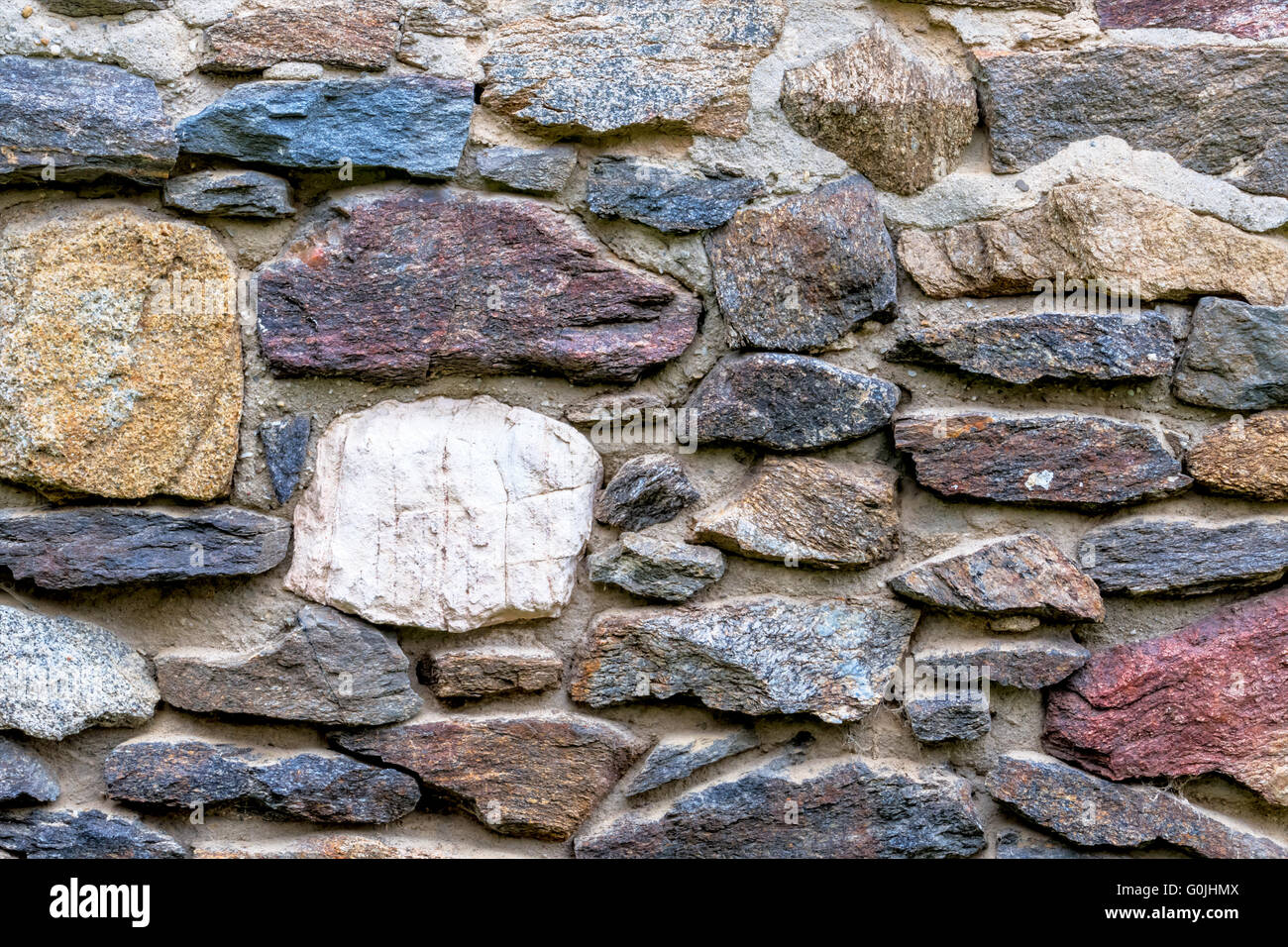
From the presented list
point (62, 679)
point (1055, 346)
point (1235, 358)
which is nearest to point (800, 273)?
point (1055, 346)

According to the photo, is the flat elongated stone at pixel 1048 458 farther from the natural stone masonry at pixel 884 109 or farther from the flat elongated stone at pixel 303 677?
the flat elongated stone at pixel 303 677

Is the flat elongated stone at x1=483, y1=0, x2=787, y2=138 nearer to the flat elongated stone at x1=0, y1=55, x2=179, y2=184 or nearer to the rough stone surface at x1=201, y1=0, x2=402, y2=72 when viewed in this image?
the rough stone surface at x1=201, y1=0, x2=402, y2=72

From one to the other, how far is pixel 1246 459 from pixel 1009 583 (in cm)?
47

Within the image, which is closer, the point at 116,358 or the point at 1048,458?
the point at 116,358

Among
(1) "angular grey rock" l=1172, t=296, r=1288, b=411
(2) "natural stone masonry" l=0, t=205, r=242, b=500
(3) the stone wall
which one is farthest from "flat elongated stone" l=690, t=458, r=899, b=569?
(2) "natural stone masonry" l=0, t=205, r=242, b=500

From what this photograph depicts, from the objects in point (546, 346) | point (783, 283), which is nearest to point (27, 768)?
point (546, 346)

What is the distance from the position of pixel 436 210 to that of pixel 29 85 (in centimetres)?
65

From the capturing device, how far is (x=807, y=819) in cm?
171

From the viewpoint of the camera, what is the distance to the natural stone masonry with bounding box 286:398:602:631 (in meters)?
1.68

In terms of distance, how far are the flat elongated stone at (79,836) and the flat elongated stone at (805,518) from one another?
40.7 inches

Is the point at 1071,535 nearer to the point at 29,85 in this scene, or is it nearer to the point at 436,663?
the point at 436,663

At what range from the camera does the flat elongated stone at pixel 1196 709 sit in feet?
5.65

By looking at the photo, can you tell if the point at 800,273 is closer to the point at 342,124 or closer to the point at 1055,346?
the point at 1055,346

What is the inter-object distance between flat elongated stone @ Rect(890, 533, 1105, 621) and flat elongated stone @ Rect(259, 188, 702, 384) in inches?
23.5
